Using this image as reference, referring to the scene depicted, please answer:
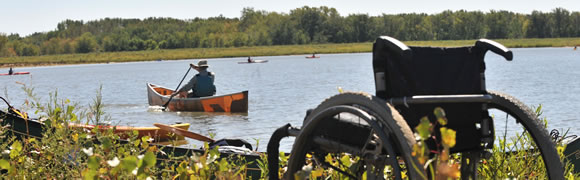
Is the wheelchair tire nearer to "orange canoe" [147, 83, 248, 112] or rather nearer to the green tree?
"orange canoe" [147, 83, 248, 112]

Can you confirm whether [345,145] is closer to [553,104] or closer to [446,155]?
[446,155]

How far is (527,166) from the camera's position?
4.75 meters

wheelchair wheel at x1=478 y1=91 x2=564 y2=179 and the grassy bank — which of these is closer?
wheelchair wheel at x1=478 y1=91 x2=564 y2=179

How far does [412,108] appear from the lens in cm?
326

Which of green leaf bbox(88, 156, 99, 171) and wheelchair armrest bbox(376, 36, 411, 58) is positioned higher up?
wheelchair armrest bbox(376, 36, 411, 58)

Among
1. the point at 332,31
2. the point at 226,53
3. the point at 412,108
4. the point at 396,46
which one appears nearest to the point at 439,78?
the point at 412,108

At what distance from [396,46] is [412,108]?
409 mm

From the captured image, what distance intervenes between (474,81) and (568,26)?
472ft

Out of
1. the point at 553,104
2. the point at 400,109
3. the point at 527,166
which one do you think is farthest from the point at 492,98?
the point at 553,104

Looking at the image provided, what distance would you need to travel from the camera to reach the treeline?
5458 inches

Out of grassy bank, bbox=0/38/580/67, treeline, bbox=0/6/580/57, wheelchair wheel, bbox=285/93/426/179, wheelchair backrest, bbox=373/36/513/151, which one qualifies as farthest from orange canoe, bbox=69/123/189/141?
treeline, bbox=0/6/580/57

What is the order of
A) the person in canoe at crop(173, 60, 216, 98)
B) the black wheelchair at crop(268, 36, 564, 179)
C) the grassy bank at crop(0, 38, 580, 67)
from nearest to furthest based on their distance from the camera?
the black wheelchair at crop(268, 36, 564, 179), the person in canoe at crop(173, 60, 216, 98), the grassy bank at crop(0, 38, 580, 67)

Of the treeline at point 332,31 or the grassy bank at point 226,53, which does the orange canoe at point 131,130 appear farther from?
the treeline at point 332,31

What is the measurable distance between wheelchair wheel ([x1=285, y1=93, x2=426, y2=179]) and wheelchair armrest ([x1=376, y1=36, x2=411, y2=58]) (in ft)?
0.73
